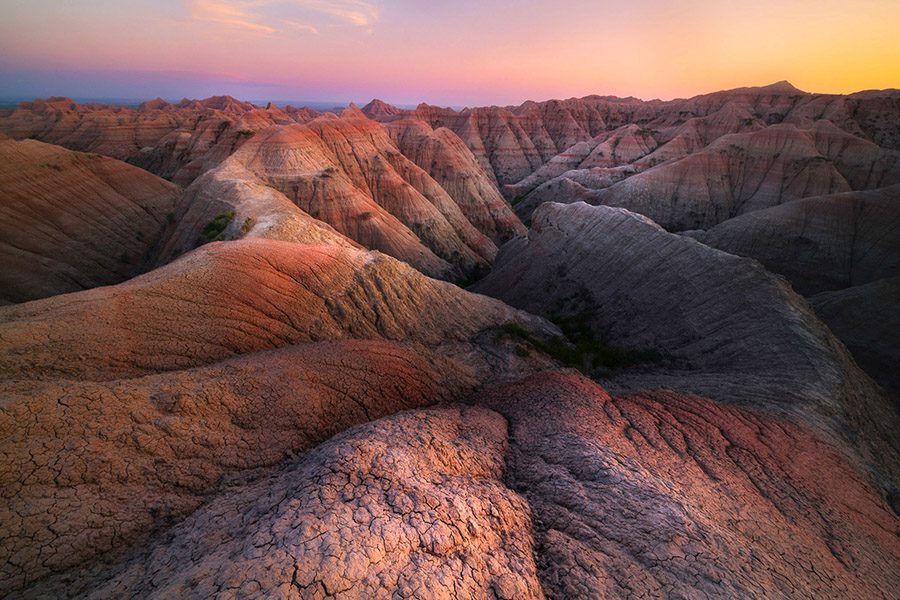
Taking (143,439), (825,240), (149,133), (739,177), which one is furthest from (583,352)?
(149,133)

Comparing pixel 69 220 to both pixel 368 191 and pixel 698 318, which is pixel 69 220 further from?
pixel 698 318

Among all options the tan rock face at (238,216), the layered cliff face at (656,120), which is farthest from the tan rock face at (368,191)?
the layered cliff face at (656,120)

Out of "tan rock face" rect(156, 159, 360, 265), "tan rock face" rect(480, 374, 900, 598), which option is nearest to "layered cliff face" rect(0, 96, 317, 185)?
"tan rock face" rect(156, 159, 360, 265)

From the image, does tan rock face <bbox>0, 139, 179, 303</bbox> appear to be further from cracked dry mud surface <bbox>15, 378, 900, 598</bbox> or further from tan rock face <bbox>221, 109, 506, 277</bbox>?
cracked dry mud surface <bbox>15, 378, 900, 598</bbox>

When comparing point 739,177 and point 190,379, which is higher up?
point 739,177

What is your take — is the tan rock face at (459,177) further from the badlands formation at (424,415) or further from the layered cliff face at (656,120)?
the badlands formation at (424,415)

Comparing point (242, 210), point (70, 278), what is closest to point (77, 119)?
point (70, 278)
